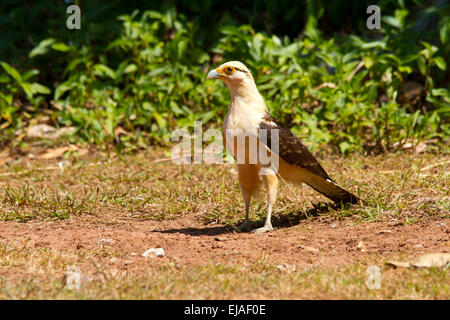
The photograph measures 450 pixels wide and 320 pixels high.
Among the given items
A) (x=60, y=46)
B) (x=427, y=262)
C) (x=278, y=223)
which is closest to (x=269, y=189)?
(x=278, y=223)

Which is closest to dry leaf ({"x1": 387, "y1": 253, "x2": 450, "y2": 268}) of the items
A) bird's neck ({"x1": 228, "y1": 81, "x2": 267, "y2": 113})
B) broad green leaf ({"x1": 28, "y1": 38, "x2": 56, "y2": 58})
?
bird's neck ({"x1": 228, "y1": 81, "x2": 267, "y2": 113})

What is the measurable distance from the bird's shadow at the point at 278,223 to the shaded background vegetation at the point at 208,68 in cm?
192

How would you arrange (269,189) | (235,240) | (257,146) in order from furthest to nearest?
(269,189) → (257,146) → (235,240)

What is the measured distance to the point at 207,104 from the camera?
8.43 meters

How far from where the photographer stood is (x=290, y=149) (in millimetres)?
5168

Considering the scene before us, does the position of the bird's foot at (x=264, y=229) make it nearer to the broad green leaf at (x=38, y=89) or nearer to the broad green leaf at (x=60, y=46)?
the broad green leaf at (x=60, y=46)

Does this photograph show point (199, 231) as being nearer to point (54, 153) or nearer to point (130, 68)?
point (54, 153)

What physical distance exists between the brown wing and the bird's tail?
0.07m

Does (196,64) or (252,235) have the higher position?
(196,64)

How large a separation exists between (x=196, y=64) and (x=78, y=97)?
1.78 metres

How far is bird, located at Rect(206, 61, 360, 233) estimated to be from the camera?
16.3 ft

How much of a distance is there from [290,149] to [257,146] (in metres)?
0.36

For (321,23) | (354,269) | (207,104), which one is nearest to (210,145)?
(207,104)

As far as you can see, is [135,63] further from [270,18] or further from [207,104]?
[270,18]
